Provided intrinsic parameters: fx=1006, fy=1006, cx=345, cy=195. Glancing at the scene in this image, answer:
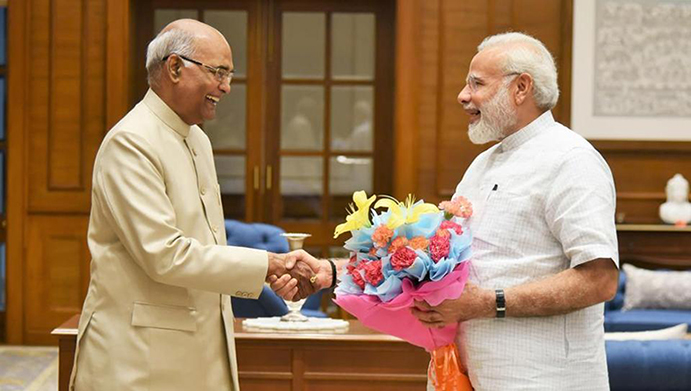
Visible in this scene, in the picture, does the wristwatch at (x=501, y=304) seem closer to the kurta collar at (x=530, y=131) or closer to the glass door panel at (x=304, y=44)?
the kurta collar at (x=530, y=131)

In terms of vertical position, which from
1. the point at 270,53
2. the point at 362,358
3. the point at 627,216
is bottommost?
the point at 362,358

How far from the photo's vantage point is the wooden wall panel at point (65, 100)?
7.14m

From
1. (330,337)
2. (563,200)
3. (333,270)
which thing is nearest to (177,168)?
(333,270)

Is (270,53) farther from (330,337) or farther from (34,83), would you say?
(330,337)

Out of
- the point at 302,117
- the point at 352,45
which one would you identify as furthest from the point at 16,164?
the point at 352,45

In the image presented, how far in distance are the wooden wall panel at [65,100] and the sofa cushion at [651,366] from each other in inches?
189

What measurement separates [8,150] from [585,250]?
575 centimetres

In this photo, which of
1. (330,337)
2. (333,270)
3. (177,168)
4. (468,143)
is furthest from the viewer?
(468,143)

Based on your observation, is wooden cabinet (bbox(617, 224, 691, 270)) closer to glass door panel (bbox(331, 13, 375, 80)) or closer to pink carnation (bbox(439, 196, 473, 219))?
glass door panel (bbox(331, 13, 375, 80))

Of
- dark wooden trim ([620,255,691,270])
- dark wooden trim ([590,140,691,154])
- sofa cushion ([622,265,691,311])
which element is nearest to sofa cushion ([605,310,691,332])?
sofa cushion ([622,265,691,311])

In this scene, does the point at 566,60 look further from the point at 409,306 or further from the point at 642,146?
the point at 409,306

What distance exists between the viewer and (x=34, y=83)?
716cm

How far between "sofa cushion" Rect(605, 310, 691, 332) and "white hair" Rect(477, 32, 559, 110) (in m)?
4.00

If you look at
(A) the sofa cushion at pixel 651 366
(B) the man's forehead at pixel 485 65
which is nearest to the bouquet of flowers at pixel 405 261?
(B) the man's forehead at pixel 485 65
